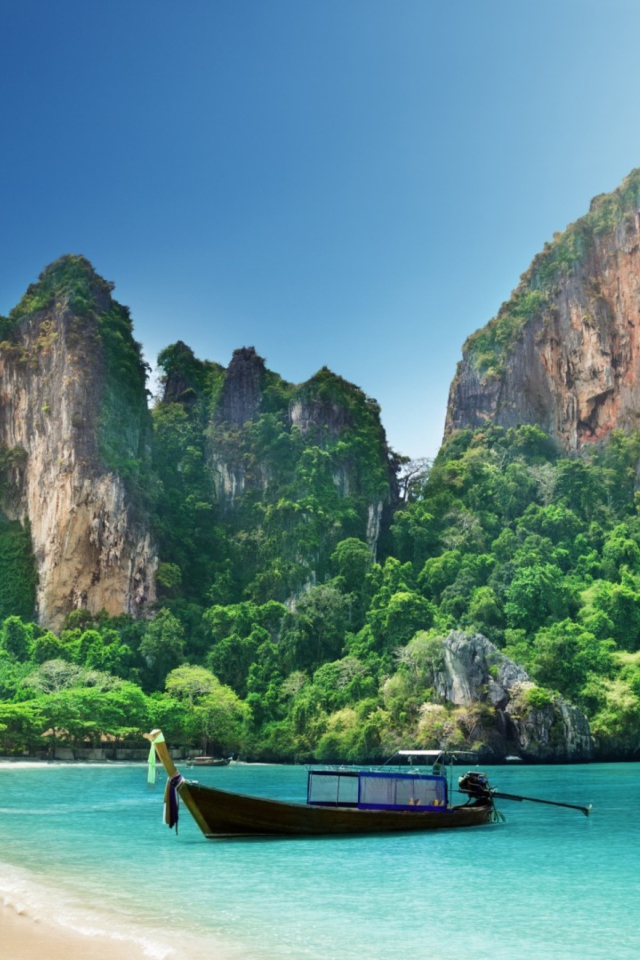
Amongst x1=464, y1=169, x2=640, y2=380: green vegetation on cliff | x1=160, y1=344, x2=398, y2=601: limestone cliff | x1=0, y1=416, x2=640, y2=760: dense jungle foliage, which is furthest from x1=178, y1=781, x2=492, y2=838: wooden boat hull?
x1=464, y1=169, x2=640, y2=380: green vegetation on cliff

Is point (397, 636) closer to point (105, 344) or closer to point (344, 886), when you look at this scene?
point (105, 344)

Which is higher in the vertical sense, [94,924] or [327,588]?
[327,588]

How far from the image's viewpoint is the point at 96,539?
74.0 metres

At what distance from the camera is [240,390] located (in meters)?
90.4

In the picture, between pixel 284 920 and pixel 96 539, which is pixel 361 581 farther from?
pixel 284 920

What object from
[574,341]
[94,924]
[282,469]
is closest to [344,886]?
[94,924]

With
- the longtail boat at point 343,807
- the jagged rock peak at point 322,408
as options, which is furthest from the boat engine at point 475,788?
the jagged rock peak at point 322,408

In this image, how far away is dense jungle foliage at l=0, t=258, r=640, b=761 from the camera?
177 feet

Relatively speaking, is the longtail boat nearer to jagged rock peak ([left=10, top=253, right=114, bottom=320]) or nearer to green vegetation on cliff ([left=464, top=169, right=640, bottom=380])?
jagged rock peak ([left=10, top=253, right=114, bottom=320])

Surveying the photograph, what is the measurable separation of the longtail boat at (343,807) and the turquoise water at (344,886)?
329 millimetres

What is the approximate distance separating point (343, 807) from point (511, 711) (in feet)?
106

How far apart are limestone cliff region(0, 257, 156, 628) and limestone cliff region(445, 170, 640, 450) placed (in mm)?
32912

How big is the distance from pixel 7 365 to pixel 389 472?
3439 cm

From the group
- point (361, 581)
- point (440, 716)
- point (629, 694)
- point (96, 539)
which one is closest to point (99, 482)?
point (96, 539)
